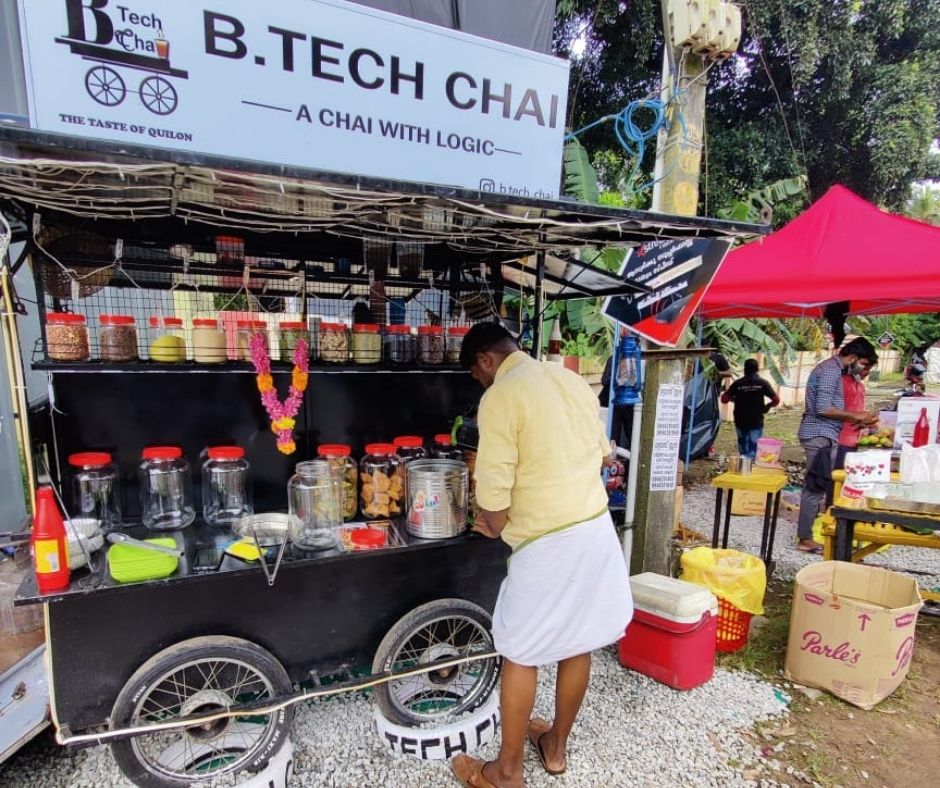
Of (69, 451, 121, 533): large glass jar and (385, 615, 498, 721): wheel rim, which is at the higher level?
(69, 451, 121, 533): large glass jar

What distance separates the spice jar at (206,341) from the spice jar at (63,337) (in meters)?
0.49

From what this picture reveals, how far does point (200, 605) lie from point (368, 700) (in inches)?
45.5

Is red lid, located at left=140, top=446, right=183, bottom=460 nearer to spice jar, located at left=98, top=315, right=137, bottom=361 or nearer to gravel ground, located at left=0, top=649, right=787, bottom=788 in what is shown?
spice jar, located at left=98, top=315, right=137, bottom=361

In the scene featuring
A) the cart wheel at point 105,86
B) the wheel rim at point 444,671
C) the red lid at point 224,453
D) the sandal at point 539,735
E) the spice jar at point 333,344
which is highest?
the cart wheel at point 105,86

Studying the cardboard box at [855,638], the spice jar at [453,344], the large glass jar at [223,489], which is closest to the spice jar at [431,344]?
the spice jar at [453,344]

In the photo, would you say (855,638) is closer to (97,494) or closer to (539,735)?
(539,735)

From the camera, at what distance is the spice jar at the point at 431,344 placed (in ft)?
11.0

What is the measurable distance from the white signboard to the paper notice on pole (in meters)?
1.49

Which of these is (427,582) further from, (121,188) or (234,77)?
(234,77)

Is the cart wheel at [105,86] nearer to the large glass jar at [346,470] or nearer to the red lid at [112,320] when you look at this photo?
the red lid at [112,320]

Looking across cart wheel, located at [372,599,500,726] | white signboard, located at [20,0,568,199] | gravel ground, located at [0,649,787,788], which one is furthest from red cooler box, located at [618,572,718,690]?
white signboard, located at [20,0,568,199]

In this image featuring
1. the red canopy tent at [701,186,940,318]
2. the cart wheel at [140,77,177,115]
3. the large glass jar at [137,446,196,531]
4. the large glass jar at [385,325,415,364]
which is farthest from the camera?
the red canopy tent at [701,186,940,318]

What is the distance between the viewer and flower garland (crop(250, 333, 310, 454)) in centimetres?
271

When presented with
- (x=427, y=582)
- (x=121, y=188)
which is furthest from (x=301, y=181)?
(x=427, y=582)
